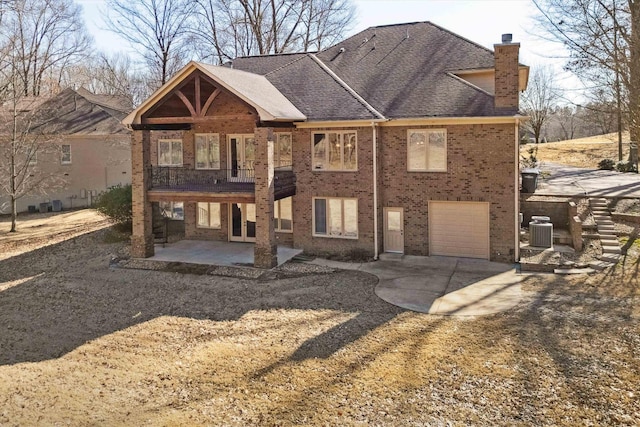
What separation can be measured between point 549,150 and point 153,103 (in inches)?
1730

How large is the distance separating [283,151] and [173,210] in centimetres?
696

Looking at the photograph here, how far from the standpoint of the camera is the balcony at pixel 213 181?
16984mm

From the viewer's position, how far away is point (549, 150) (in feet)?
163

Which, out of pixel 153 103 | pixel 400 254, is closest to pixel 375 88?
pixel 400 254

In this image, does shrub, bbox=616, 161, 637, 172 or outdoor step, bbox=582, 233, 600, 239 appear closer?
outdoor step, bbox=582, 233, 600, 239

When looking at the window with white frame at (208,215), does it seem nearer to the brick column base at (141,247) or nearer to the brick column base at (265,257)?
the brick column base at (141,247)

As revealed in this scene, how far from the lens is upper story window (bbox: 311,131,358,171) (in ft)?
56.4

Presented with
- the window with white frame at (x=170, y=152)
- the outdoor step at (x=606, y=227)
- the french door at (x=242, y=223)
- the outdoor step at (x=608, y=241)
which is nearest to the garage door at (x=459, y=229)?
the outdoor step at (x=608, y=241)

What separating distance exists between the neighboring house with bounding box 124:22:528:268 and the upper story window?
0.04m

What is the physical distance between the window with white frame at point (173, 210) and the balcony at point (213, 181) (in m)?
2.01

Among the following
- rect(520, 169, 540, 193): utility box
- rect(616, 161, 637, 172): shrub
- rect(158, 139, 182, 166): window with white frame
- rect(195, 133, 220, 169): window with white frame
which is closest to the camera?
rect(195, 133, 220, 169): window with white frame

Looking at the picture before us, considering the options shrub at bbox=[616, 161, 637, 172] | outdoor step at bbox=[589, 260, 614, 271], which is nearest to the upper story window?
outdoor step at bbox=[589, 260, 614, 271]

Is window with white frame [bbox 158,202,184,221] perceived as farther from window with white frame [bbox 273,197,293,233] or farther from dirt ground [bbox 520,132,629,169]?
dirt ground [bbox 520,132,629,169]

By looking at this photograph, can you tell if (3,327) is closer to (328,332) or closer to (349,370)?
(328,332)
